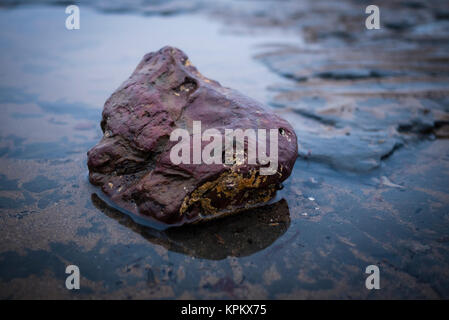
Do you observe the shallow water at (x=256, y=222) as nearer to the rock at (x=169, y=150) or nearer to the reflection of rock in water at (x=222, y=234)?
the reflection of rock in water at (x=222, y=234)

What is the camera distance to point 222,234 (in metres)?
2.33

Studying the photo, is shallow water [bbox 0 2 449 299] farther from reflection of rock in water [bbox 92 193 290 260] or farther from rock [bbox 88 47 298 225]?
rock [bbox 88 47 298 225]

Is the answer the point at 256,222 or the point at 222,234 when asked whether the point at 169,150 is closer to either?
the point at 222,234

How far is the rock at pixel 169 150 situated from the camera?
7.54 ft

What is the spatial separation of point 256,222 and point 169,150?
2.65 feet

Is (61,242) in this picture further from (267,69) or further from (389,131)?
(267,69)

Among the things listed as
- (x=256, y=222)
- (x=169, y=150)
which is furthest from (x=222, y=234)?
(x=169, y=150)

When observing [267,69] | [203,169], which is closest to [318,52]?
[267,69]

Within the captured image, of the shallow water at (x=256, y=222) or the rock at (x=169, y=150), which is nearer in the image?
the shallow water at (x=256, y=222)

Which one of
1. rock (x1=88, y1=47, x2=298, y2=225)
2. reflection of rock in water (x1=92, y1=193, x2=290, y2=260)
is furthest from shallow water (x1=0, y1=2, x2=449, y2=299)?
rock (x1=88, y1=47, x2=298, y2=225)

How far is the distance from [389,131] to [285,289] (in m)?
2.60

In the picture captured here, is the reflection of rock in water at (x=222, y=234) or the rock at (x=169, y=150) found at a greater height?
the rock at (x=169, y=150)

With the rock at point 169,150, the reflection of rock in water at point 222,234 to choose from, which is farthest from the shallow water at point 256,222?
the rock at point 169,150

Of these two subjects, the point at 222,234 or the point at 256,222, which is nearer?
the point at 222,234
